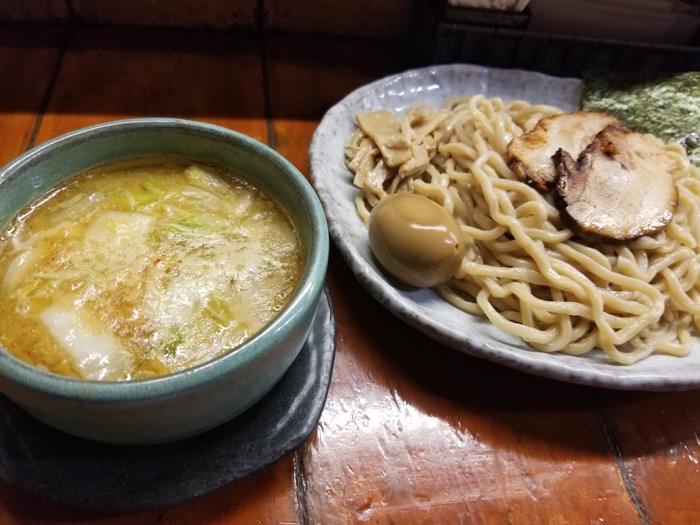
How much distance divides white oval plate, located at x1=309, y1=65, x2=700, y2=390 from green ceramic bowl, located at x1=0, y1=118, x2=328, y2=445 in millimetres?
457

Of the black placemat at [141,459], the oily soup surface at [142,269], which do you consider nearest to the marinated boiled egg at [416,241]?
the oily soup surface at [142,269]

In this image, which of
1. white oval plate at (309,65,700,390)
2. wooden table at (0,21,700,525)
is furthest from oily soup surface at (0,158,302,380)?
white oval plate at (309,65,700,390)

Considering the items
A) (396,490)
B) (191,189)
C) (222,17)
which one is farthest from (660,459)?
(222,17)

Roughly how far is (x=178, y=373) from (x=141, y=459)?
33 centimetres

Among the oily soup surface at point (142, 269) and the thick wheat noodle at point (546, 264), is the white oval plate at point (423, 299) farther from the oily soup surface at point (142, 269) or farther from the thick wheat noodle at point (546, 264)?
the oily soup surface at point (142, 269)

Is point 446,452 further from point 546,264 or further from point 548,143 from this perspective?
point 548,143

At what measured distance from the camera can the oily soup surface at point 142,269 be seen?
3.54 ft

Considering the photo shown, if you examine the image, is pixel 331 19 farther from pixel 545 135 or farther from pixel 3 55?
pixel 3 55

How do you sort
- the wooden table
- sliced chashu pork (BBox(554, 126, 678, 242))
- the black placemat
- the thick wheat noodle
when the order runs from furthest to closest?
sliced chashu pork (BBox(554, 126, 678, 242))
the thick wheat noodle
the wooden table
the black placemat

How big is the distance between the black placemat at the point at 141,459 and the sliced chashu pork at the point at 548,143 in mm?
1337

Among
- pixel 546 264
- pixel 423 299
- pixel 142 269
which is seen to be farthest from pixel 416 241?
pixel 142 269

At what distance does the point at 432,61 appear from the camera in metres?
2.70

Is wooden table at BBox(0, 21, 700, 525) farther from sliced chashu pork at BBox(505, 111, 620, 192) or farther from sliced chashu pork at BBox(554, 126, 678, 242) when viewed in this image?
sliced chashu pork at BBox(505, 111, 620, 192)

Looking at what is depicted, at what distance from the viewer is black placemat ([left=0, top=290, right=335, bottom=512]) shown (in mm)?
1046
